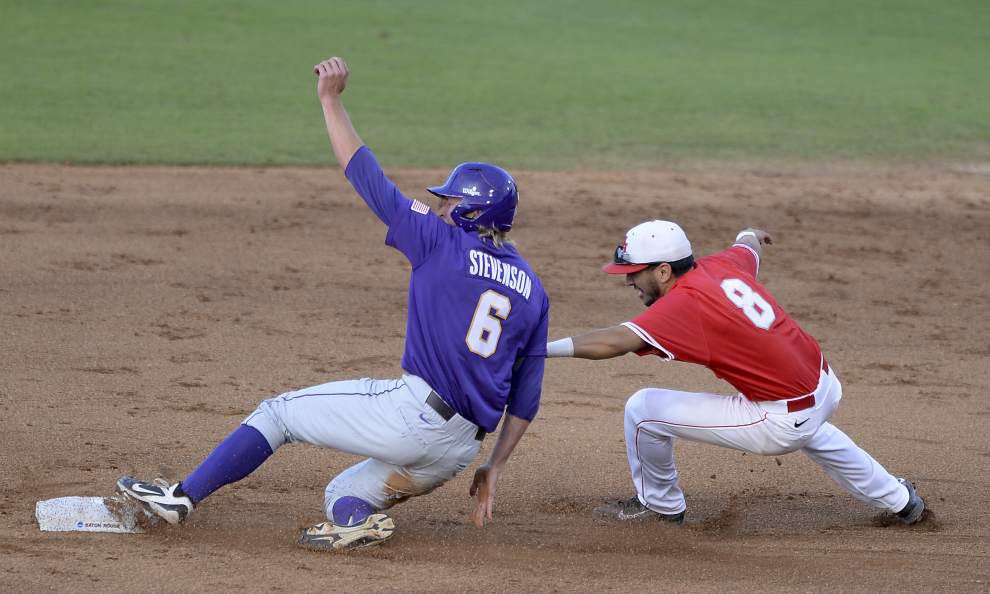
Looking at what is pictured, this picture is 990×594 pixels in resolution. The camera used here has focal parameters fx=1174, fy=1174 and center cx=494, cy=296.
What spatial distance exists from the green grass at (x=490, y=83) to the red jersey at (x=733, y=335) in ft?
26.4

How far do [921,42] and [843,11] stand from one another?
9.66ft

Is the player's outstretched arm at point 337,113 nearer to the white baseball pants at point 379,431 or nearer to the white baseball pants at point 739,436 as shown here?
the white baseball pants at point 379,431

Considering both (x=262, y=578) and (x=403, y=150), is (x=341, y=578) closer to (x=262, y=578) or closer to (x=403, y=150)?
(x=262, y=578)

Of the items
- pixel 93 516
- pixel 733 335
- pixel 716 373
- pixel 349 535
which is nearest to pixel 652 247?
pixel 733 335

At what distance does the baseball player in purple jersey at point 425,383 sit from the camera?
4.29 meters

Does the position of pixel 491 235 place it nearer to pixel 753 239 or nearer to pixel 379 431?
pixel 379 431

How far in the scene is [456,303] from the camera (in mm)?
4281

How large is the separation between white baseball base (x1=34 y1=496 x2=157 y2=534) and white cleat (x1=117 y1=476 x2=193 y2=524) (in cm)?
8

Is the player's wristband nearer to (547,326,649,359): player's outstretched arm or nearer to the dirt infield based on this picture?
(547,326,649,359): player's outstretched arm

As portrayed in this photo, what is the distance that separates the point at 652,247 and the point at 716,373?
0.59 metres

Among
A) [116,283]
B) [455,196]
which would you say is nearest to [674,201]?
[116,283]

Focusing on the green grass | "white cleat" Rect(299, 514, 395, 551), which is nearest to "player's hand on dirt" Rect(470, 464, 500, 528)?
"white cleat" Rect(299, 514, 395, 551)

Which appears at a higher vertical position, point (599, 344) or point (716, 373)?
point (599, 344)

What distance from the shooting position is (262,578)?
419 centimetres
